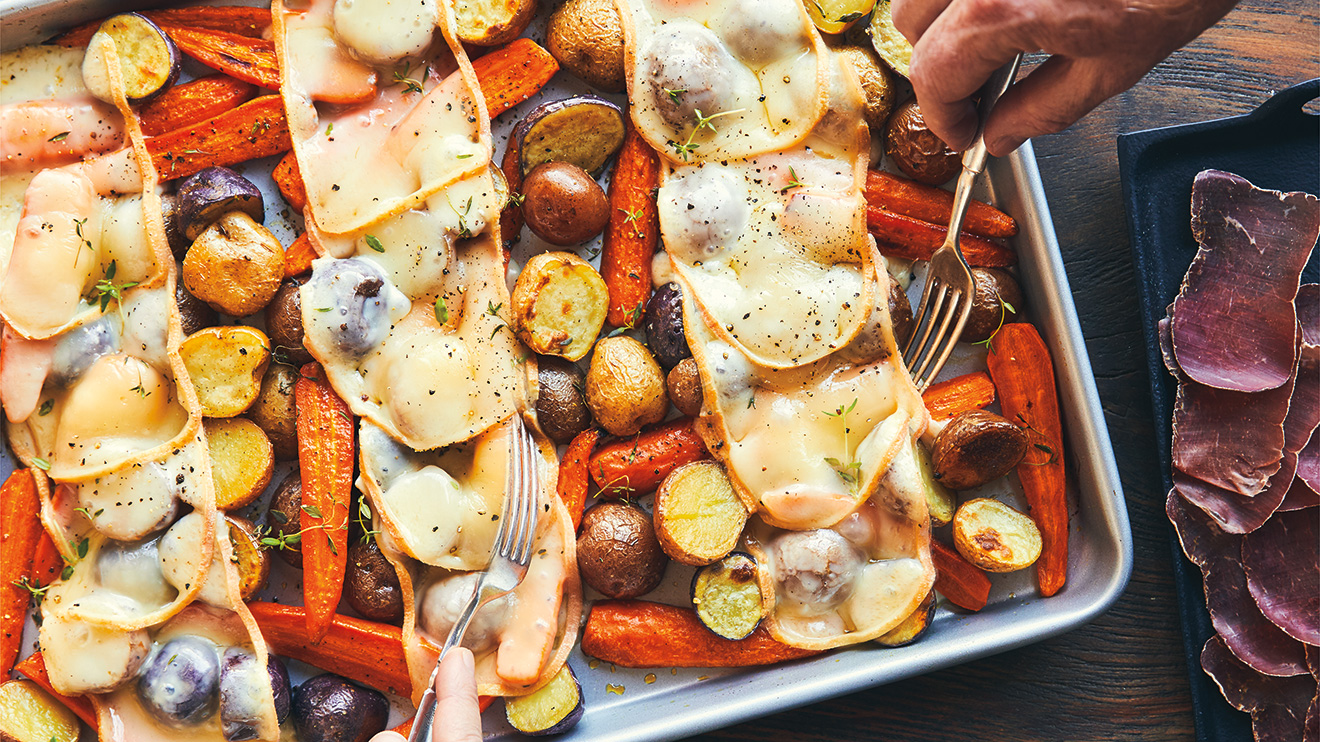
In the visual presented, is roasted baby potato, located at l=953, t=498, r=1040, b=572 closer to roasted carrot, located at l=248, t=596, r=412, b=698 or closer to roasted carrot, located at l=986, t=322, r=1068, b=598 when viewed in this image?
roasted carrot, located at l=986, t=322, r=1068, b=598

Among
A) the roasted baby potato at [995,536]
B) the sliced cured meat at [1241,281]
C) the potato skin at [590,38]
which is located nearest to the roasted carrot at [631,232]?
the potato skin at [590,38]

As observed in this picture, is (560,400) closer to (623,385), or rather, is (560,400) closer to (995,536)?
(623,385)

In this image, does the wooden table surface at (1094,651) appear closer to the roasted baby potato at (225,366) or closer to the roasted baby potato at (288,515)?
the roasted baby potato at (288,515)

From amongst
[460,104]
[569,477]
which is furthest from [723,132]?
[569,477]

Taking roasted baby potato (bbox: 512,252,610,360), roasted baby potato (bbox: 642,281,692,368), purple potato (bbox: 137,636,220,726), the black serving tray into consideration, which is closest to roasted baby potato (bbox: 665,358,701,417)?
roasted baby potato (bbox: 642,281,692,368)

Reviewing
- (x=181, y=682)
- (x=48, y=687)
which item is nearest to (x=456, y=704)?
(x=181, y=682)

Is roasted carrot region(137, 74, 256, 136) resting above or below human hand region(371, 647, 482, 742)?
above
